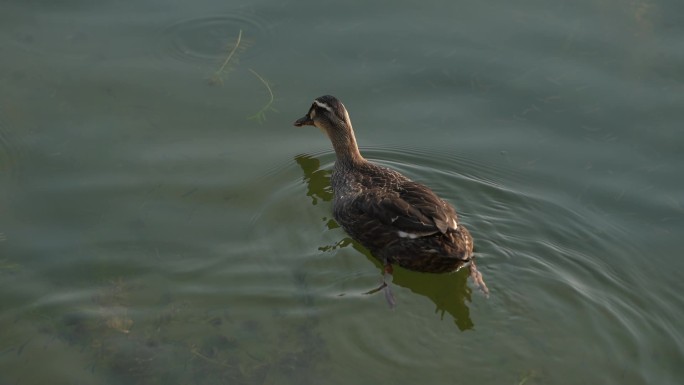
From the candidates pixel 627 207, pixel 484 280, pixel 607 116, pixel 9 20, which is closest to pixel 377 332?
pixel 484 280

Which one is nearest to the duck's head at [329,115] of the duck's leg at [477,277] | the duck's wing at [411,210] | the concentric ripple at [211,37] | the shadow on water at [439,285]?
the shadow on water at [439,285]

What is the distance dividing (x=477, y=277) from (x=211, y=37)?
4787mm

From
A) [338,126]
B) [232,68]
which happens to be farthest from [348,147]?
[232,68]

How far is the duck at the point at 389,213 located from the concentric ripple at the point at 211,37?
1.58 meters

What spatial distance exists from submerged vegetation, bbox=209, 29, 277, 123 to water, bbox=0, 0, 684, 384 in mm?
30

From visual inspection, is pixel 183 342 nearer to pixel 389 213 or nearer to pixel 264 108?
pixel 389 213

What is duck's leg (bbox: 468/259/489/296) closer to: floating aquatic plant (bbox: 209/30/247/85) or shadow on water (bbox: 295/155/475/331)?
shadow on water (bbox: 295/155/475/331)

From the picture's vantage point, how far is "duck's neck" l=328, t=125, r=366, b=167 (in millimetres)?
9875

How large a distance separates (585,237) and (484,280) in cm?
119

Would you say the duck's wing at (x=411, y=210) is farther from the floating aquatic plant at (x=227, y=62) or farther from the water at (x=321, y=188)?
the floating aquatic plant at (x=227, y=62)

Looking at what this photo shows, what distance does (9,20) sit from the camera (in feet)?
36.7

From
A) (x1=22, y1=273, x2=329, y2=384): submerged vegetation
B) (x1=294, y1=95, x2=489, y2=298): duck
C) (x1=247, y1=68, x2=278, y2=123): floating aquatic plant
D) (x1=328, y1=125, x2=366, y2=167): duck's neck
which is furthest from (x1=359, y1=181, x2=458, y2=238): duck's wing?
(x1=247, y1=68, x2=278, y2=123): floating aquatic plant

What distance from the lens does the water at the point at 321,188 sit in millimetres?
7520

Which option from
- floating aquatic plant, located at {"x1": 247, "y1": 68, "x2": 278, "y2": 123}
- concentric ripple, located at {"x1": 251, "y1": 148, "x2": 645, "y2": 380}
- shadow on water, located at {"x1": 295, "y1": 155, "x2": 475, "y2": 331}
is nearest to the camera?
concentric ripple, located at {"x1": 251, "y1": 148, "x2": 645, "y2": 380}
